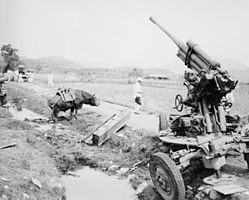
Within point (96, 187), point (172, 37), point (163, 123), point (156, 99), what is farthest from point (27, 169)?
point (156, 99)

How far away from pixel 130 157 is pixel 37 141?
8.96ft

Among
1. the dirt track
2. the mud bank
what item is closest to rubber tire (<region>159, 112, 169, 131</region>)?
the dirt track

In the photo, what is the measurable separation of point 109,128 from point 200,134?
11.4ft

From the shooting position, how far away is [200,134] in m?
5.65

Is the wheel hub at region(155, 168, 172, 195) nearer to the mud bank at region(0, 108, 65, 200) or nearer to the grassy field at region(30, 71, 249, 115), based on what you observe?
the mud bank at region(0, 108, 65, 200)

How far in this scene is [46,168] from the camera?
628 cm

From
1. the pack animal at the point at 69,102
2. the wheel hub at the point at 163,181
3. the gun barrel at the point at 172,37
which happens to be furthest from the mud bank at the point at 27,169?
the gun barrel at the point at 172,37

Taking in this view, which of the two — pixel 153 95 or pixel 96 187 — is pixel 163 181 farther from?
pixel 153 95

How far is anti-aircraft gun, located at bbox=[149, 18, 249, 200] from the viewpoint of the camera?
15.3 ft

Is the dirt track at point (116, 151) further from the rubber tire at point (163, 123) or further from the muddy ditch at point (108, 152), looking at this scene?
the rubber tire at point (163, 123)

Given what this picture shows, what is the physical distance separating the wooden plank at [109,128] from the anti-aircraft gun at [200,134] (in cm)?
231

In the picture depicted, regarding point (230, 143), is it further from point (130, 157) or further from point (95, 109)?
point (95, 109)

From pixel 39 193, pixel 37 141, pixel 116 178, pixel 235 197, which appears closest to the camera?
pixel 235 197

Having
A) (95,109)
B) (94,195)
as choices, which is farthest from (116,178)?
(95,109)
